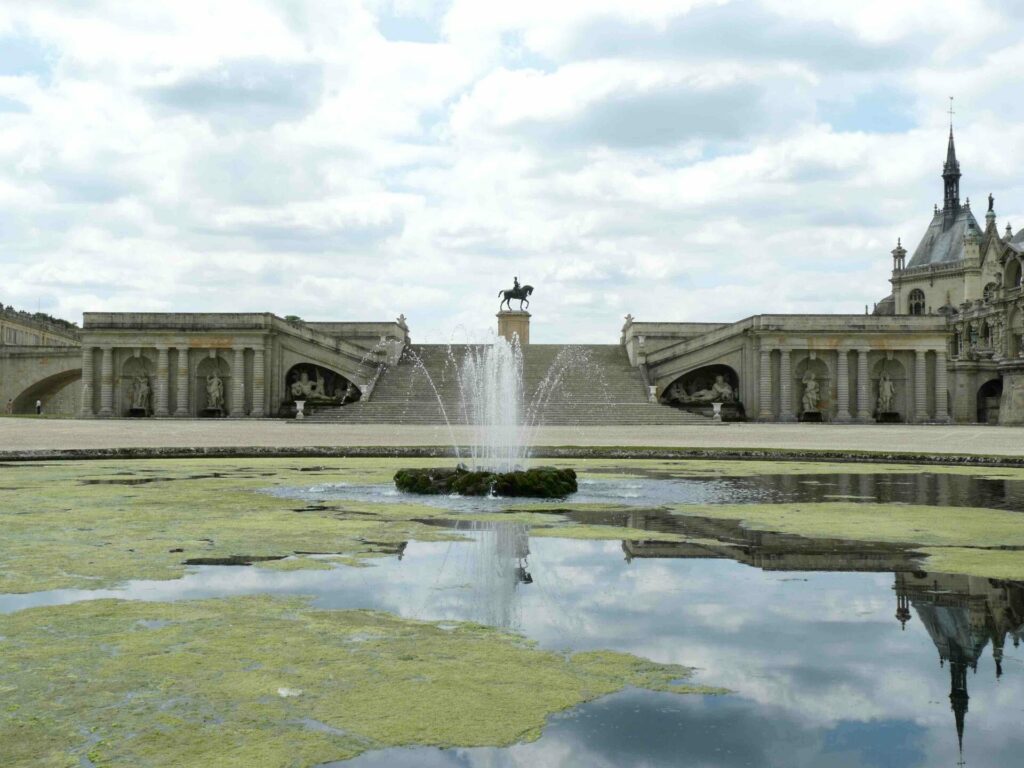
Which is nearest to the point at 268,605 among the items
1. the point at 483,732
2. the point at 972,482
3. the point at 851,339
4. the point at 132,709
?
the point at 132,709

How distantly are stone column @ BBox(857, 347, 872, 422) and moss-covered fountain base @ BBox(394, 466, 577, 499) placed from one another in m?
41.2

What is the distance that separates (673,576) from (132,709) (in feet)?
16.3

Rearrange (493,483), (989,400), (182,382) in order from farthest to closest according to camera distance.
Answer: (989,400)
(182,382)
(493,483)

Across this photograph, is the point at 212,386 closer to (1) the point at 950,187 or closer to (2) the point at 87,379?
(2) the point at 87,379

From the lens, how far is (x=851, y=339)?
54.2 meters

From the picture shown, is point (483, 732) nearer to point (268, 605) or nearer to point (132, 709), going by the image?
point (132, 709)

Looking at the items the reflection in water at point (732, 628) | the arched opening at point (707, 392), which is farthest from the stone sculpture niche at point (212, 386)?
the reflection in water at point (732, 628)

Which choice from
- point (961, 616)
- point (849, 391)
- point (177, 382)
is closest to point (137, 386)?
point (177, 382)

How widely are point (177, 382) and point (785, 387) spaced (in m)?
31.9

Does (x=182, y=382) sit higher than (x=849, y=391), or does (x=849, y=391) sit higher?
(x=182, y=382)

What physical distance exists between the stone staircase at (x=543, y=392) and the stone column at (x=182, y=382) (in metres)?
9.12

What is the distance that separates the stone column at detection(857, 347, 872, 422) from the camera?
177 ft

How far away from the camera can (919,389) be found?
5450cm

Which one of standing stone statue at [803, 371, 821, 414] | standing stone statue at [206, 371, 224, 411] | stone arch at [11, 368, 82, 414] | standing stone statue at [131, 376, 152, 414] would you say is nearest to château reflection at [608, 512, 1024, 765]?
standing stone statue at [803, 371, 821, 414]
